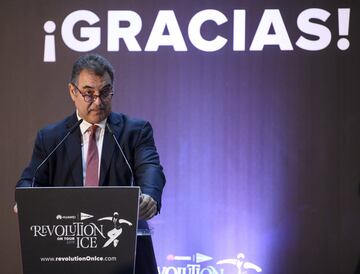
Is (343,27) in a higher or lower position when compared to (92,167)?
higher

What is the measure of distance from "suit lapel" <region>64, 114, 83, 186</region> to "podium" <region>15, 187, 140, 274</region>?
0.51 meters

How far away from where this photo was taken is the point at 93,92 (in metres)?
2.64

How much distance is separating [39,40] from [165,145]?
1293 mm

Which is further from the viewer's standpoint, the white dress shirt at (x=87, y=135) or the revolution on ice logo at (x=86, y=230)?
the white dress shirt at (x=87, y=135)

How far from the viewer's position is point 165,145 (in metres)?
4.71

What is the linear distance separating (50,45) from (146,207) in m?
2.85

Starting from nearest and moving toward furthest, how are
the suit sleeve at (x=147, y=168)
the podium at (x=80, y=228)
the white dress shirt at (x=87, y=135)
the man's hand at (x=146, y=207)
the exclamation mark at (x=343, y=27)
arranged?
the podium at (x=80, y=228), the man's hand at (x=146, y=207), the suit sleeve at (x=147, y=168), the white dress shirt at (x=87, y=135), the exclamation mark at (x=343, y=27)

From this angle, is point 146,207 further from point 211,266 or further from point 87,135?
point 211,266

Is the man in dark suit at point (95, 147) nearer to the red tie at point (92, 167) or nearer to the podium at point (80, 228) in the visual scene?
the red tie at point (92, 167)

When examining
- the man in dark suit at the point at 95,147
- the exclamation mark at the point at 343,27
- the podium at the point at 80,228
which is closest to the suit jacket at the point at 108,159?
the man in dark suit at the point at 95,147

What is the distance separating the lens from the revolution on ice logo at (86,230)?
205cm

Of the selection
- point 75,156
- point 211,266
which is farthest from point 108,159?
point 211,266

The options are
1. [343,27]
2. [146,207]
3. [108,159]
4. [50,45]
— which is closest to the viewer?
[146,207]

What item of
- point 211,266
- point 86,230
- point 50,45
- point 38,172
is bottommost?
point 211,266
